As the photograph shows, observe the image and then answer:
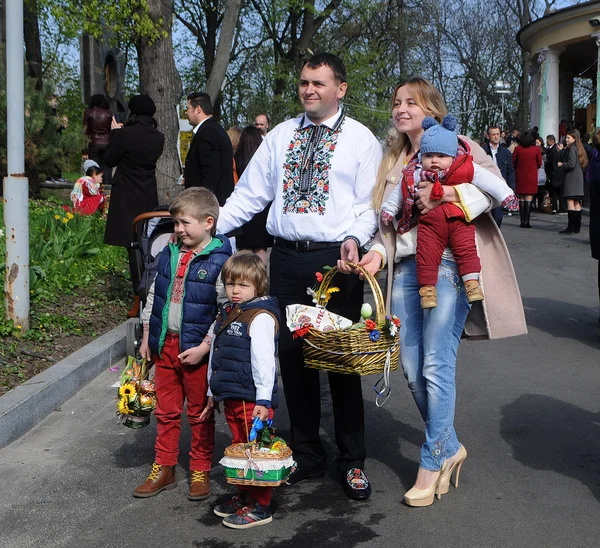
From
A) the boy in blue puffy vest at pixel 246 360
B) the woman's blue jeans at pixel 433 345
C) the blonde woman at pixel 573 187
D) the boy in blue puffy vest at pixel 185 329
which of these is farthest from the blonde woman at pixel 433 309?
the blonde woman at pixel 573 187

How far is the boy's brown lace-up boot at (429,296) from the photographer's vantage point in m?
4.29

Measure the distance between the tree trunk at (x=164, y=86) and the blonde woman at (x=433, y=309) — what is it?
8764 mm

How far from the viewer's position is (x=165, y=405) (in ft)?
15.5

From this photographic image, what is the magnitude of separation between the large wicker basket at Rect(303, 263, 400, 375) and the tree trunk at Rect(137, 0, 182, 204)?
9070 mm

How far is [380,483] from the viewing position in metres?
4.82

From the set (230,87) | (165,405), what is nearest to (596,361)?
(165,405)

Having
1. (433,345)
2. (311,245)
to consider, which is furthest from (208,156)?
(433,345)

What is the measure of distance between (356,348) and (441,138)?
3.34 feet

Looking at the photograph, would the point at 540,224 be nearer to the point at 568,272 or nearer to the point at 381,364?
the point at 568,272

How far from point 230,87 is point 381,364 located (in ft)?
119

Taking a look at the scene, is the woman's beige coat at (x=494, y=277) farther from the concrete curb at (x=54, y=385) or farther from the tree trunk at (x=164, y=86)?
the tree trunk at (x=164, y=86)

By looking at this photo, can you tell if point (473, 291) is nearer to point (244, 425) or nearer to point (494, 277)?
point (494, 277)

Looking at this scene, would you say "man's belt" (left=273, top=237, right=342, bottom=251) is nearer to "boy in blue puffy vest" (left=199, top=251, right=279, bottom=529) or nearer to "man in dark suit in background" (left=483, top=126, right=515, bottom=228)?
"boy in blue puffy vest" (left=199, top=251, right=279, bottom=529)

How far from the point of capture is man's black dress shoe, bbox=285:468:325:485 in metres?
4.80
